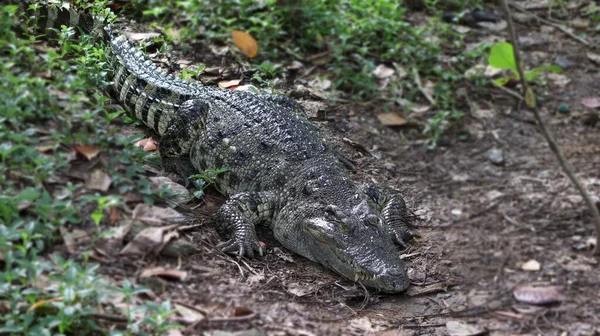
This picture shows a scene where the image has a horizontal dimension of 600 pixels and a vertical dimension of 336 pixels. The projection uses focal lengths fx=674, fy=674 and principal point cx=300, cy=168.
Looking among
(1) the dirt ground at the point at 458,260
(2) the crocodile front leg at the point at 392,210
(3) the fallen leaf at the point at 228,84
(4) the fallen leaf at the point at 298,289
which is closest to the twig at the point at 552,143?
→ (1) the dirt ground at the point at 458,260

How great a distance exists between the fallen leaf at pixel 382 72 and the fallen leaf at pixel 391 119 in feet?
2.19

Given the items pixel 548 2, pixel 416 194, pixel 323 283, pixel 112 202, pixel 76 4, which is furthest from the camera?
pixel 548 2

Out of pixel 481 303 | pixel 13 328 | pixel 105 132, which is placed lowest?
pixel 481 303

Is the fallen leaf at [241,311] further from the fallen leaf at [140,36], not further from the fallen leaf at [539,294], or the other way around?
the fallen leaf at [140,36]

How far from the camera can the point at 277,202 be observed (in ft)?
16.8

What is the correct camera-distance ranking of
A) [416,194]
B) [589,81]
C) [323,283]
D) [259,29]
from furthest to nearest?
[259,29] < [589,81] < [416,194] < [323,283]

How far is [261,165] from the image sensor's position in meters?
5.32

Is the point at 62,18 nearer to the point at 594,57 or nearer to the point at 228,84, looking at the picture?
the point at 228,84

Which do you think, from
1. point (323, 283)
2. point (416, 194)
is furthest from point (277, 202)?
point (416, 194)

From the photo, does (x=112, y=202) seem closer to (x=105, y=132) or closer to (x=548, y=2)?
(x=105, y=132)

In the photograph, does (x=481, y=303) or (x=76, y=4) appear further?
(x=76, y=4)

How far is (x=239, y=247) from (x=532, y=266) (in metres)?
1.91

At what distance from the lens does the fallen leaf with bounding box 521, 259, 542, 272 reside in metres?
3.92

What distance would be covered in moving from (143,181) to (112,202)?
0.35 metres
